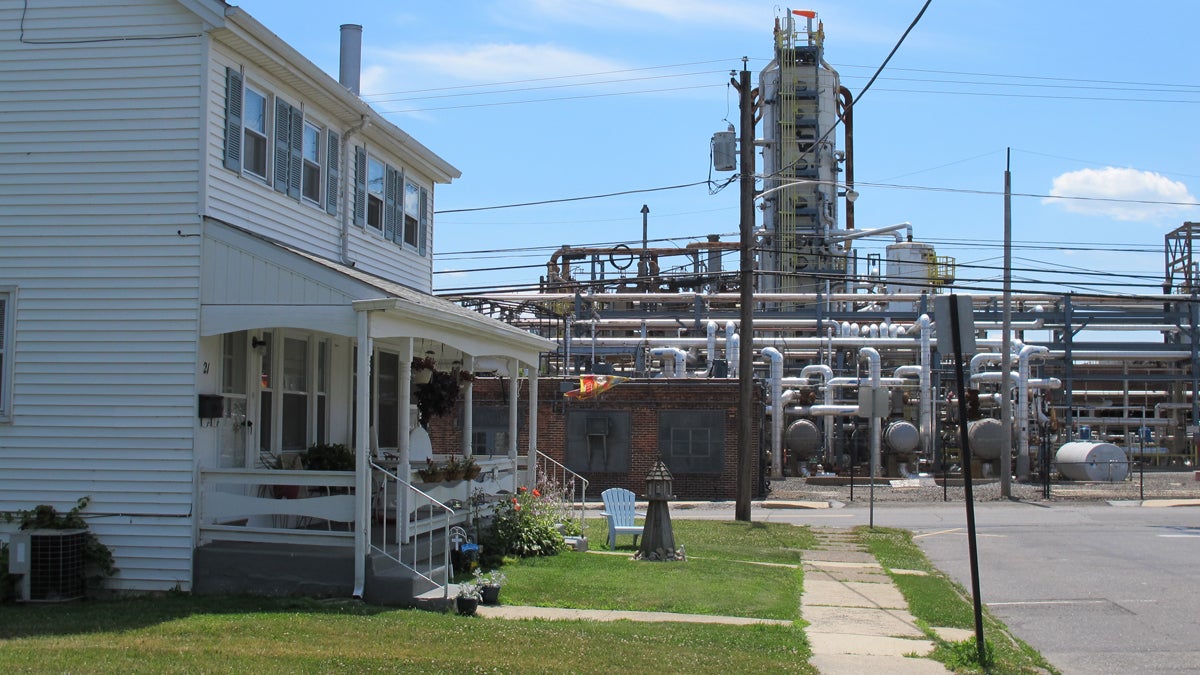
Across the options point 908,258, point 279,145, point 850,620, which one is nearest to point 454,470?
point 279,145

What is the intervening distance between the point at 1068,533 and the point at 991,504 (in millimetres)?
8569

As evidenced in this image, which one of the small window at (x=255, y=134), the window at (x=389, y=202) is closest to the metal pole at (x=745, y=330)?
the window at (x=389, y=202)

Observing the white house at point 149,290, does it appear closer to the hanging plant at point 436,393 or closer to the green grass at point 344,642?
the green grass at point 344,642

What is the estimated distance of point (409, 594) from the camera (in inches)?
460

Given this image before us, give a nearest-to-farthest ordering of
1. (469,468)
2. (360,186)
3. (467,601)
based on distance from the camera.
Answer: (467,601)
(469,468)
(360,186)

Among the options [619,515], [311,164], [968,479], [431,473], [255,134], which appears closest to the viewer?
[968,479]

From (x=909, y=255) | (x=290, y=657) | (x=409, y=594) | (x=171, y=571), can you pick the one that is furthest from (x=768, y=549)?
(x=909, y=255)

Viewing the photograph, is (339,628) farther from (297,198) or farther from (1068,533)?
(1068,533)

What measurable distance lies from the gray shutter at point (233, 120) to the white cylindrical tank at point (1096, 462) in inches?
1217

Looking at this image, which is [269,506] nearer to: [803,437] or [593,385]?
[593,385]

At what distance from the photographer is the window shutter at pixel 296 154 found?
1452 cm

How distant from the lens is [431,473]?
14047 mm

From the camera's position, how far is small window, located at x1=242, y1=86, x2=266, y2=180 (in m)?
13.5

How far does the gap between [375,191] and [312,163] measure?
6.96ft
